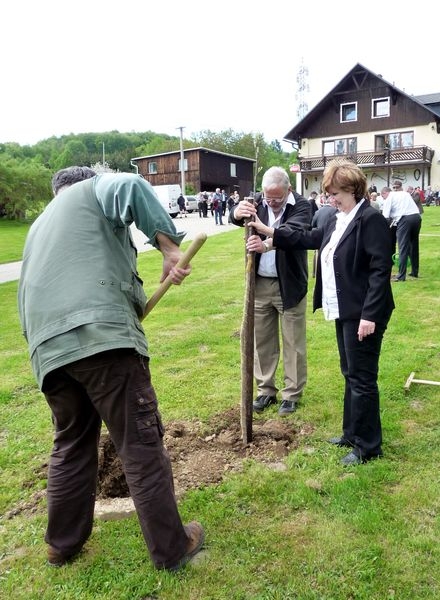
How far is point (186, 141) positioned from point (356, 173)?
8381cm

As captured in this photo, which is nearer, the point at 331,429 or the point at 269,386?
the point at 331,429

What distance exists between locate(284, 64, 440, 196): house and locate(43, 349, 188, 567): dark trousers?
40.1m

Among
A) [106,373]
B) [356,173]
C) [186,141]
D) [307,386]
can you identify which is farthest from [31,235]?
[186,141]

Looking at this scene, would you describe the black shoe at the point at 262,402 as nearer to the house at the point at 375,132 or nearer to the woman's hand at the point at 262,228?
the woman's hand at the point at 262,228

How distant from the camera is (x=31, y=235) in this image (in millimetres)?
2777

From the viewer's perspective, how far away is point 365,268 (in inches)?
142

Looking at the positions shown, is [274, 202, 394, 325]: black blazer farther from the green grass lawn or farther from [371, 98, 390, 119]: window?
[371, 98, 390, 119]: window

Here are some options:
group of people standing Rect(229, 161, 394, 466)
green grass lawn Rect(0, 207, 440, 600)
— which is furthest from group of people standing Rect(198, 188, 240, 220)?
group of people standing Rect(229, 161, 394, 466)

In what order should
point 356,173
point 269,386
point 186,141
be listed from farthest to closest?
point 186,141, point 269,386, point 356,173

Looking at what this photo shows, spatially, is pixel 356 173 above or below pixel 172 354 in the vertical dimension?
above

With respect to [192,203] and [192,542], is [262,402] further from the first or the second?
[192,203]

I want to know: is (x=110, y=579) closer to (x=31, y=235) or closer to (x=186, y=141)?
(x=31, y=235)

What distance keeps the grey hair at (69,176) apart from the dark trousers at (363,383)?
2012 mm

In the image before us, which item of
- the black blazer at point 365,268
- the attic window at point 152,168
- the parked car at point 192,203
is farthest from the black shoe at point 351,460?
the attic window at point 152,168
